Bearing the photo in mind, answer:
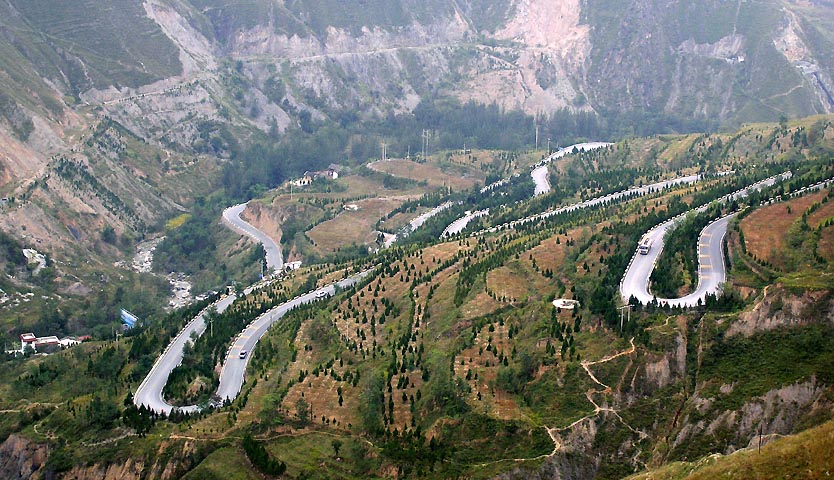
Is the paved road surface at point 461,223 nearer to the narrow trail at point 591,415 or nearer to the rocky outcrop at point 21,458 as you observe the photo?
the narrow trail at point 591,415

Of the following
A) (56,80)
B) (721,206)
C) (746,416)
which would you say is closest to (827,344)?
(746,416)

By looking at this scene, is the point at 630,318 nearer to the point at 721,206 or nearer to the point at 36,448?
the point at 721,206

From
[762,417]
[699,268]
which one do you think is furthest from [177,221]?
[762,417]

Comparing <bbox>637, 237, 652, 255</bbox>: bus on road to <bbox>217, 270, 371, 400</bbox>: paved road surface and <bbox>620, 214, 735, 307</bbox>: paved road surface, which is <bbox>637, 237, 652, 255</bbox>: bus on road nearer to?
<bbox>620, 214, 735, 307</bbox>: paved road surface

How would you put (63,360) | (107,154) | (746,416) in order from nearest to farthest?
(746,416) → (63,360) → (107,154)

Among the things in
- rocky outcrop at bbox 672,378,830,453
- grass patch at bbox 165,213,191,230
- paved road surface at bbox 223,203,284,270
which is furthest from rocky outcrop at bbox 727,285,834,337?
grass patch at bbox 165,213,191,230

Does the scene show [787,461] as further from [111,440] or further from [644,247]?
[111,440]
